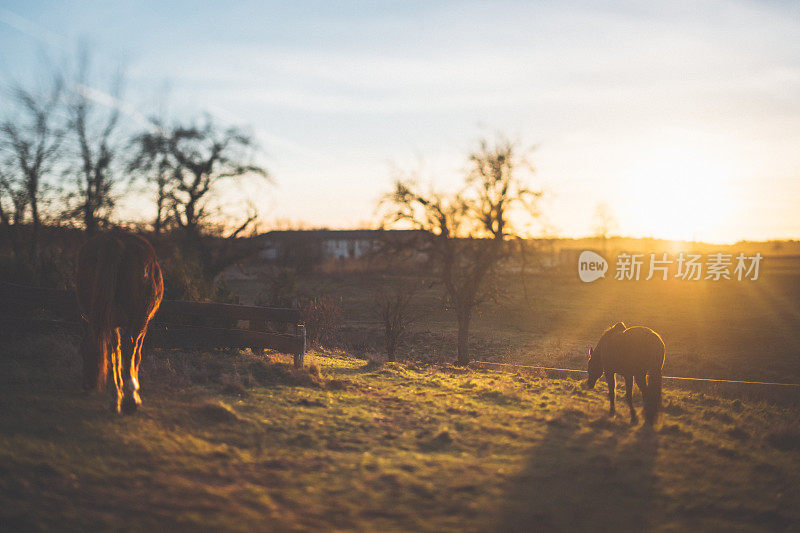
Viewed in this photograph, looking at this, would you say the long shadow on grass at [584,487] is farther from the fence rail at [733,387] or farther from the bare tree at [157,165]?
the bare tree at [157,165]

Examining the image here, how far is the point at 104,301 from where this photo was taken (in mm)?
5730

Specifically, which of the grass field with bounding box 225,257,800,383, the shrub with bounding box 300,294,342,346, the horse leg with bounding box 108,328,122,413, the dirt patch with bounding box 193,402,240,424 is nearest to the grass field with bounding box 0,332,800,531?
the dirt patch with bounding box 193,402,240,424

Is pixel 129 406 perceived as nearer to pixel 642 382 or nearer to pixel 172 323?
pixel 172 323

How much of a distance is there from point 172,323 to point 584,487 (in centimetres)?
Result: 855

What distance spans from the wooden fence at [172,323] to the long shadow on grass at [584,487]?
17.9 feet

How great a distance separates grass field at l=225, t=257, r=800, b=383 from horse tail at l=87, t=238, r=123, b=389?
43.1 ft

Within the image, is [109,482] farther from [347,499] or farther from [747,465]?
[747,465]

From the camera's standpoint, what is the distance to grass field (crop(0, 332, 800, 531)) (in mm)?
3799

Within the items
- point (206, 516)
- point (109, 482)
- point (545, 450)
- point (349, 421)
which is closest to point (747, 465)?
point (545, 450)

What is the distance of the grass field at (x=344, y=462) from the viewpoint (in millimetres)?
3799

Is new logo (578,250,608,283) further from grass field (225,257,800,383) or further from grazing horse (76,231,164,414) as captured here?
grazing horse (76,231,164,414)

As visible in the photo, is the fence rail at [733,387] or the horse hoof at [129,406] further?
the fence rail at [733,387]

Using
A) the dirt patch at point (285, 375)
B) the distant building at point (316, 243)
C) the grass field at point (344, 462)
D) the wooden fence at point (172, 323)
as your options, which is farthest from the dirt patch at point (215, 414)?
the distant building at point (316, 243)

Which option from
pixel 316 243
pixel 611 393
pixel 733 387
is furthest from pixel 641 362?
pixel 316 243
